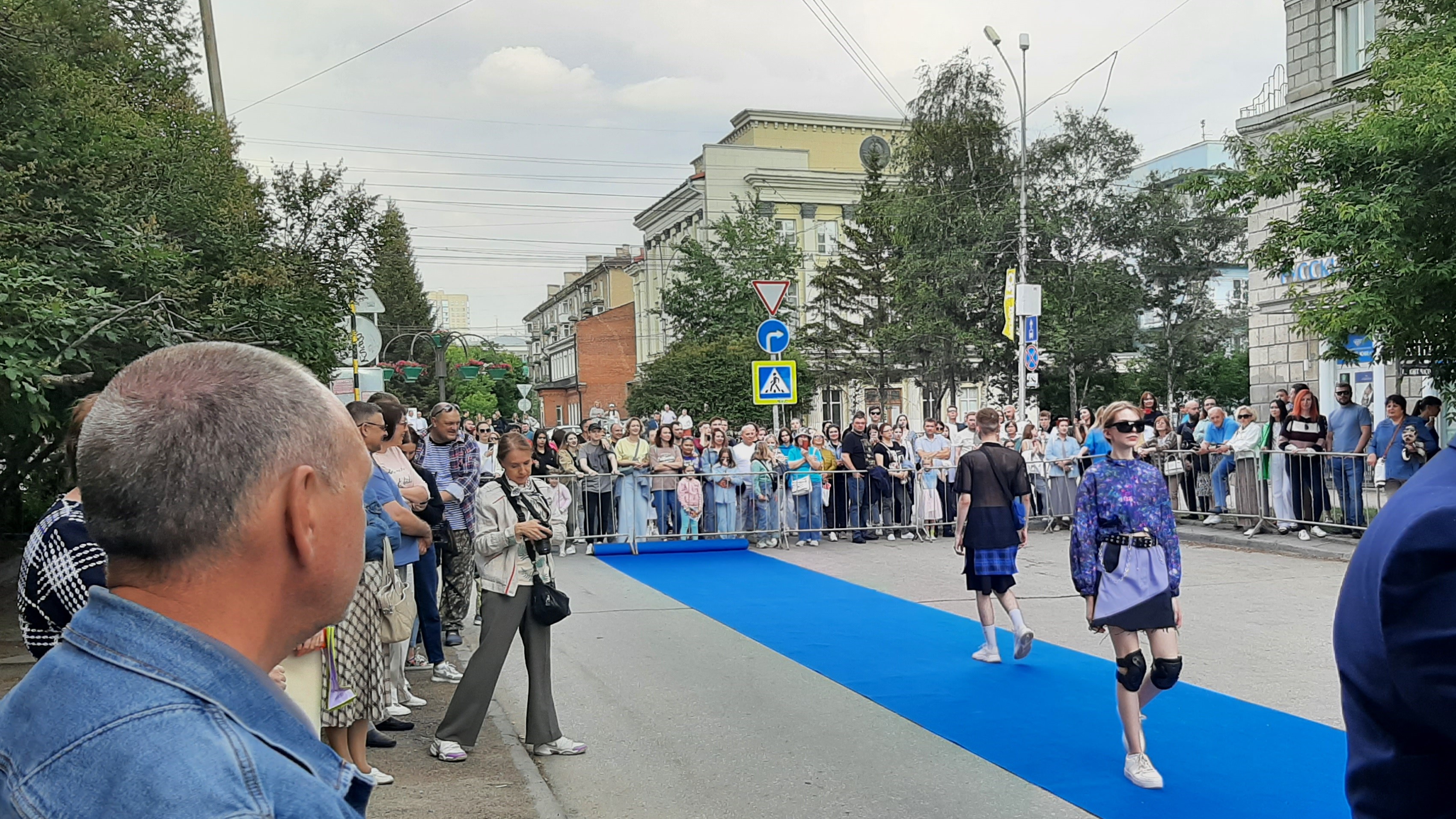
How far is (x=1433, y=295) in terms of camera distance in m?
14.2

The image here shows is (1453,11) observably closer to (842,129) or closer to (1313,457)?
(1313,457)

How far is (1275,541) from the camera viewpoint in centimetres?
1544

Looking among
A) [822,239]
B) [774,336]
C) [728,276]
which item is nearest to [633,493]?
[774,336]

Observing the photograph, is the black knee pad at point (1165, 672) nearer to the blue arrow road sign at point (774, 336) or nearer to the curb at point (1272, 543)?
the curb at point (1272, 543)

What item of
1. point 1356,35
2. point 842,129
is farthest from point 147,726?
point 842,129

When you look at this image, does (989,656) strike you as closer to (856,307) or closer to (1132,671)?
(1132,671)

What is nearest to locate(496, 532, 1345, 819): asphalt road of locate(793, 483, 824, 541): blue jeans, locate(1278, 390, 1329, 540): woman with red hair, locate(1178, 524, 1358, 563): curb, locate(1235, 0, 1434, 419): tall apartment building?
locate(1178, 524, 1358, 563): curb

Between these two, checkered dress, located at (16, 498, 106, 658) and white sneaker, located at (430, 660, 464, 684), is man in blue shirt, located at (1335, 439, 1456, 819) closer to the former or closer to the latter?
checkered dress, located at (16, 498, 106, 658)

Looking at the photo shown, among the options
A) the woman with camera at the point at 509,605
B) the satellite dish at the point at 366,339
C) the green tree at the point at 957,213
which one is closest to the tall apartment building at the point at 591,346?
the green tree at the point at 957,213

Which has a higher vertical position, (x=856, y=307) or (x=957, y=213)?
(x=957, y=213)

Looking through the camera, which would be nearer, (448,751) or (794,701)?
(448,751)

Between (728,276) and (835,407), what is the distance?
20009 mm

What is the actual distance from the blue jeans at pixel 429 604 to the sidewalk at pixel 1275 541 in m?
10.5

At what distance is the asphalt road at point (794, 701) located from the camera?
5902mm
